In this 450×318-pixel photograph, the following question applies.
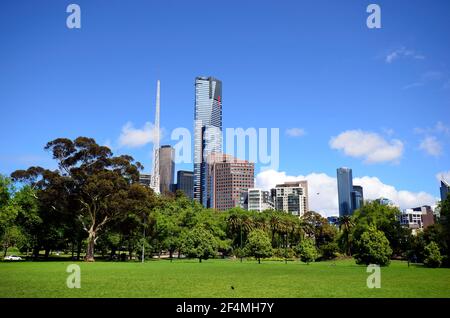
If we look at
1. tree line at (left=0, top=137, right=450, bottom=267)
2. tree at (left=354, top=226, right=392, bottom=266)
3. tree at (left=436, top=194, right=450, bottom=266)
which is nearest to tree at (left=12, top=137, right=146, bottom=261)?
tree line at (left=0, top=137, right=450, bottom=267)

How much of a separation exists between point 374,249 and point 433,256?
298 inches

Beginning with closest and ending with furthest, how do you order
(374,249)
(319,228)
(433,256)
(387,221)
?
(374,249), (433,256), (387,221), (319,228)

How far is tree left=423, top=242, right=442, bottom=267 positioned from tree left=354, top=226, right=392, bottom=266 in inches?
202

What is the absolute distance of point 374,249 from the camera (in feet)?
156

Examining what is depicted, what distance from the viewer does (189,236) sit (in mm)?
65938

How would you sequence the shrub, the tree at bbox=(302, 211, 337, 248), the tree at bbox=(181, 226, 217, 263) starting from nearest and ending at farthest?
the tree at bbox=(181, 226, 217, 263) < the shrub < the tree at bbox=(302, 211, 337, 248)

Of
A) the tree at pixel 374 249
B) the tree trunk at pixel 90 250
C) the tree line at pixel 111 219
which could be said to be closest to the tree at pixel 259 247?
the tree line at pixel 111 219

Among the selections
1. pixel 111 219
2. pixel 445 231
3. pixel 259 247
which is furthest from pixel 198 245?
pixel 445 231

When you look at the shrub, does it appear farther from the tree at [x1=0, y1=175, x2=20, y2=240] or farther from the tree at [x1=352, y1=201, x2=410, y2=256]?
the tree at [x1=0, y1=175, x2=20, y2=240]

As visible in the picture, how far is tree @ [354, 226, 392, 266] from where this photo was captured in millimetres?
47375

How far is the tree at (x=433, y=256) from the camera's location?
47750mm

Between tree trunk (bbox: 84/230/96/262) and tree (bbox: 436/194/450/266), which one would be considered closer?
tree (bbox: 436/194/450/266)

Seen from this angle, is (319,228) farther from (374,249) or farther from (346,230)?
(374,249)
